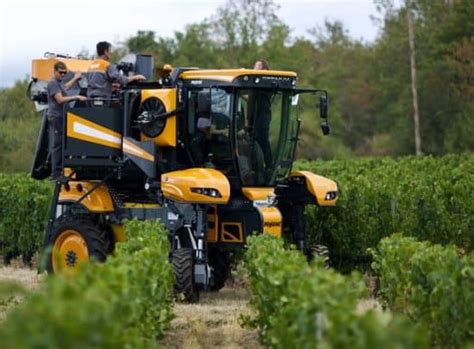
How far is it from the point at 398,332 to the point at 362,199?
41.3ft

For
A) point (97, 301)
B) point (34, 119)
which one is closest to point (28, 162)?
point (34, 119)

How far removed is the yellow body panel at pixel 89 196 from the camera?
16706mm

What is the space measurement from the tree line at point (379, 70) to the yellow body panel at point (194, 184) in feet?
108

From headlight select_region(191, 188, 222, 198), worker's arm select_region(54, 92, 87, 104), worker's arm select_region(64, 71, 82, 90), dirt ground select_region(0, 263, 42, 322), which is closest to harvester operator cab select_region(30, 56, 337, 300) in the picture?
headlight select_region(191, 188, 222, 198)

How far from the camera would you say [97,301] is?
668 centimetres

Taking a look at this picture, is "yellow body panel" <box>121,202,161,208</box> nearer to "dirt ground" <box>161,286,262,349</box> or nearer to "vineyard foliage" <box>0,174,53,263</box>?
"dirt ground" <box>161,286,262,349</box>

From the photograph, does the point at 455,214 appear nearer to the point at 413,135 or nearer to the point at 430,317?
the point at 430,317

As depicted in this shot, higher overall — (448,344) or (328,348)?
(328,348)

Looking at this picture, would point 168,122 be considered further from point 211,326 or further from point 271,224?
point 211,326

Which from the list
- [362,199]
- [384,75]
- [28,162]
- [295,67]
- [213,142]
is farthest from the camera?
[295,67]

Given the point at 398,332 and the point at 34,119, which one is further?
the point at 34,119

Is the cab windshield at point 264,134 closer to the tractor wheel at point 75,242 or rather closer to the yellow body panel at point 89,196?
the yellow body panel at point 89,196

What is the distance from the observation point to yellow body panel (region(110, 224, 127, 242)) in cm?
1678

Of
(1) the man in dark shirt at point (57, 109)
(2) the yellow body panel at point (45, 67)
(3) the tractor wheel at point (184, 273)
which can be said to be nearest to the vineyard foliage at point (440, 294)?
(3) the tractor wheel at point (184, 273)
